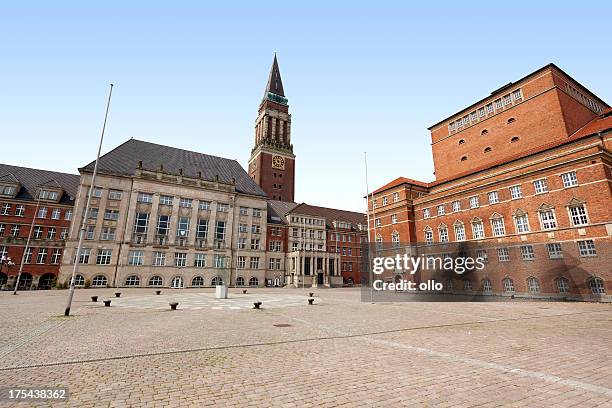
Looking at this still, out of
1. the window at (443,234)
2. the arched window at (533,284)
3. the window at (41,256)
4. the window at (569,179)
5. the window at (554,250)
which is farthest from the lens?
the window at (41,256)

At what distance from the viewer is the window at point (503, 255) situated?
106ft

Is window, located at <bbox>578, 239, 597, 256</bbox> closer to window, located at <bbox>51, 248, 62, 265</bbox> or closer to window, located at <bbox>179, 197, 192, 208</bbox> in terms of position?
window, located at <bbox>179, 197, 192, 208</bbox>

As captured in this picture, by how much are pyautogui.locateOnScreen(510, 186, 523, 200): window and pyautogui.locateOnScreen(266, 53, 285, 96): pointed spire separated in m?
77.4

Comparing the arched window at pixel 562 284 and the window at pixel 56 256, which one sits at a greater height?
the window at pixel 56 256

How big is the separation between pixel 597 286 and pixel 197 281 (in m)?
51.0

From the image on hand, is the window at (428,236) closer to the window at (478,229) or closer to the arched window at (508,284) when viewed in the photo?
the window at (478,229)

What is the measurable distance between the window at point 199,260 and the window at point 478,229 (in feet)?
138

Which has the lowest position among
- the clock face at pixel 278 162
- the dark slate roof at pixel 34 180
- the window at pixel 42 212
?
the window at pixel 42 212

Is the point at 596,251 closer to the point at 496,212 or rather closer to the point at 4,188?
the point at 496,212

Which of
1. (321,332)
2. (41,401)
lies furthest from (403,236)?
(41,401)

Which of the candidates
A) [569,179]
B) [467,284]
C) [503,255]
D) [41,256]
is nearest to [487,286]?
[467,284]

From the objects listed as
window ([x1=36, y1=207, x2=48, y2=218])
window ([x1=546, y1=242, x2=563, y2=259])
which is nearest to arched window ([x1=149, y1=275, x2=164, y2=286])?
window ([x1=36, y1=207, x2=48, y2=218])

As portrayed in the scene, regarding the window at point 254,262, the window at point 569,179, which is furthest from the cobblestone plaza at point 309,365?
the window at point 254,262

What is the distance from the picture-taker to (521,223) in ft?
104
